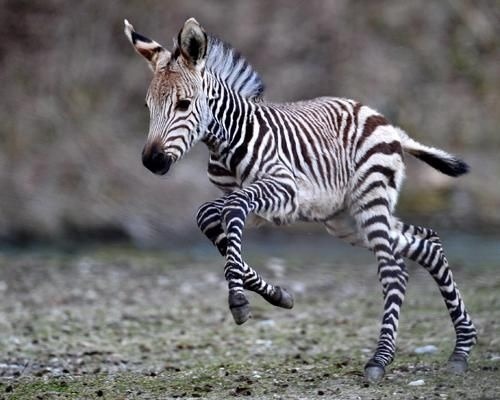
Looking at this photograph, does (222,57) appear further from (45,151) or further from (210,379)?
(45,151)

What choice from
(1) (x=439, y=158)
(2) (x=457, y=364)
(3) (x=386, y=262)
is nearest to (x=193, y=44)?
(3) (x=386, y=262)

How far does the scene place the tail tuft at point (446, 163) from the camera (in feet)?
33.1

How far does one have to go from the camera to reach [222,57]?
9.19 meters

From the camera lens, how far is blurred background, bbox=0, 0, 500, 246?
20234 millimetres

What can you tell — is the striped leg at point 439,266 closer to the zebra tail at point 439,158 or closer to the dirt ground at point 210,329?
the dirt ground at point 210,329

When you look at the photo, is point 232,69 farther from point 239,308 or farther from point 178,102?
point 239,308

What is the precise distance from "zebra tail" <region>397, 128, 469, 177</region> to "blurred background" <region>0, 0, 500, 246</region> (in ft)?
33.3

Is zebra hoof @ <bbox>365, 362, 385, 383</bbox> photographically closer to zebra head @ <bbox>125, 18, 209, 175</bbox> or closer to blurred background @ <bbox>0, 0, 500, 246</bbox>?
zebra head @ <bbox>125, 18, 209, 175</bbox>

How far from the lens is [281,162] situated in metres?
9.10

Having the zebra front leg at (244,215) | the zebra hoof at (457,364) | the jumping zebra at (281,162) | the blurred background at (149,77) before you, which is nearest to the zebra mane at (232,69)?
the jumping zebra at (281,162)

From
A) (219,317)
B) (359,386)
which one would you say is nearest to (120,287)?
(219,317)

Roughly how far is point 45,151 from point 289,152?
12154 millimetres

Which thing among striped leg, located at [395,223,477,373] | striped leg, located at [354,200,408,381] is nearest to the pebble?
striped leg, located at [395,223,477,373]

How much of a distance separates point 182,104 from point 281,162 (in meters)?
1.00
